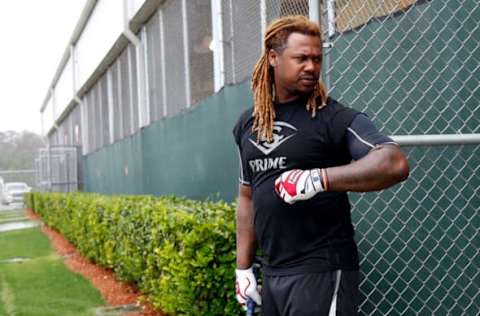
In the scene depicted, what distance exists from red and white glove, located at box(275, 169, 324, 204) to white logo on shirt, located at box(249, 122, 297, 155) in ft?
0.68

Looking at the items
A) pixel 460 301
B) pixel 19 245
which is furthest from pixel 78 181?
pixel 460 301

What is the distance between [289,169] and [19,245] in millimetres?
12466

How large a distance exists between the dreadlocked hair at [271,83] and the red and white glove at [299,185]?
0.28 metres

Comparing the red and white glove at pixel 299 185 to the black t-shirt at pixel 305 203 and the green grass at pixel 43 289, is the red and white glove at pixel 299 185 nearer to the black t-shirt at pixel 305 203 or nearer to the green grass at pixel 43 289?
the black t-shirt at pixel 305 203

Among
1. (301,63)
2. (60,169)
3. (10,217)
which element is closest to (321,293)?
(301,63)

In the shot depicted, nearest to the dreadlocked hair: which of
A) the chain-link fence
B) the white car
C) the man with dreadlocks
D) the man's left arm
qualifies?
the man with dreadlocks

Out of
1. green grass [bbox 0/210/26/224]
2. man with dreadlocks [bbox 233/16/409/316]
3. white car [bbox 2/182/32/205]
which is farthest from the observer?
white car [bbox 2/182/32/205]

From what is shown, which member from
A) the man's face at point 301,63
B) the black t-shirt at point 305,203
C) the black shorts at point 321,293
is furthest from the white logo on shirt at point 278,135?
the black shorts at point 321,293

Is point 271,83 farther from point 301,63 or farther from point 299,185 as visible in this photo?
point 299,185

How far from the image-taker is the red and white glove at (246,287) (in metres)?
2.77

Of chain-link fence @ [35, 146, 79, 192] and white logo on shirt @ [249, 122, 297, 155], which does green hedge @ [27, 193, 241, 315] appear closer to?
white logo on shirt @ [249, 122, 297, 155]

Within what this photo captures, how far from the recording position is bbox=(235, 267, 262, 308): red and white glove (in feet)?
9.08

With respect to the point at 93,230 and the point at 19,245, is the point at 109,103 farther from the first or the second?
the point at 93,230

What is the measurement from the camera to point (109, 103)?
16422mm
